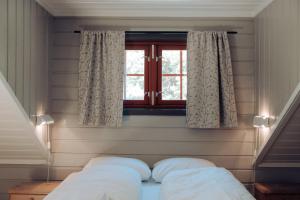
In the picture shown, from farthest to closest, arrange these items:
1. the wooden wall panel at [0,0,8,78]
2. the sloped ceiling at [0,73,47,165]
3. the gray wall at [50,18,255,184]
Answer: the gray wall at [50,18,255,184] → the sloped ceiling at [0,73,47,165] → the wooden wall panel at [0,0,8,78]

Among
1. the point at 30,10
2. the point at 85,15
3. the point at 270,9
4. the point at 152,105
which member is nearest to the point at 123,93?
the point at 152,105

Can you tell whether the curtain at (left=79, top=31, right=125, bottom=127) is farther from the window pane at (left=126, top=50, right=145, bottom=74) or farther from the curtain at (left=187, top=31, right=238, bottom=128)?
the curtain at (left=187, top=31, right=238, bottom=128)

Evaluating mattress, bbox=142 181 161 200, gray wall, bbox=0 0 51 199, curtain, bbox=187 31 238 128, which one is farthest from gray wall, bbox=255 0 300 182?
gray wall, bbox=0 0 51 199

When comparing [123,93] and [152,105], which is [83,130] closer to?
[123,93]

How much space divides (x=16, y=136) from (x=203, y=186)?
1697mm

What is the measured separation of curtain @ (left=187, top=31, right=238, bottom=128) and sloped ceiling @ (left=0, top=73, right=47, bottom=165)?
1483 millimetres

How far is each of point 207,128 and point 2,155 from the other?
81.5 inches

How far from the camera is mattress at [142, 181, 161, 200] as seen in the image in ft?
7.01

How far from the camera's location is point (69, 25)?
2.88 m

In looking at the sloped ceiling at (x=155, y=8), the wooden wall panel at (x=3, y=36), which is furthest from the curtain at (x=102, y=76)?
the wooden wall panel at (x=3, y=36)

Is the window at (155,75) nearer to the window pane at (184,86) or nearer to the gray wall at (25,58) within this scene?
the window pane at (184,86)

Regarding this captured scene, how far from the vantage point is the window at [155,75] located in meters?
2.90

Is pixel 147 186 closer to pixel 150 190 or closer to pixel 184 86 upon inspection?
pixel 150 190

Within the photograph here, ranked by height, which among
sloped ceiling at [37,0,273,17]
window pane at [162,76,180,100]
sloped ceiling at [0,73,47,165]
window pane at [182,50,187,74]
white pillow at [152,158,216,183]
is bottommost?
white pillow at [152,158,216,183]
